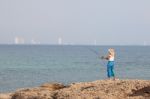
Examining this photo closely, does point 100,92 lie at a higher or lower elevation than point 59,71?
higher

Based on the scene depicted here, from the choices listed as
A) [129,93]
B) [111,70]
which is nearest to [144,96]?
[129,93]

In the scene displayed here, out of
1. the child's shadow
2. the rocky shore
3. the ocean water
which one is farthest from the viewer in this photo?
the ocean water

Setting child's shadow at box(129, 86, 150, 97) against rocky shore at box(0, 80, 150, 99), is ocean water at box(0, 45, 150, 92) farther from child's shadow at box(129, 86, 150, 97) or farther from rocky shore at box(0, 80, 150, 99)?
child's shadow at box(129, 86, 150, 97)

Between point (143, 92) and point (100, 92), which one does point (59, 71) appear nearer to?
point (100, 92)

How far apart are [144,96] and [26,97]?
4.48 meters

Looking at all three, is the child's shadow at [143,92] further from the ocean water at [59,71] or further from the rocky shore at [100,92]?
the ocean water at [59,71]

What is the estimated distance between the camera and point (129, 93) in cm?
1752

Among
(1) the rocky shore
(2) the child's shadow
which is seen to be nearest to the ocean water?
(1) the rocky shore

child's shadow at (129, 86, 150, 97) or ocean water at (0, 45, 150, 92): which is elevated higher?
child's shadow at (129, 86, 150, 97)

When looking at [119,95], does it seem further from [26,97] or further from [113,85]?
[26,97]

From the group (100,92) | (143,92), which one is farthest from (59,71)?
(143,92)

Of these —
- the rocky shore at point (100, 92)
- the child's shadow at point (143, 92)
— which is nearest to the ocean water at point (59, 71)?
the rocky shore at point (100, 92)

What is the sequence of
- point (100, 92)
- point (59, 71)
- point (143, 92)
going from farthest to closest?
point (59, 71)
point (100, 92)
point (143, 92)

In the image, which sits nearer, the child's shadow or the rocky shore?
the child's shadow
